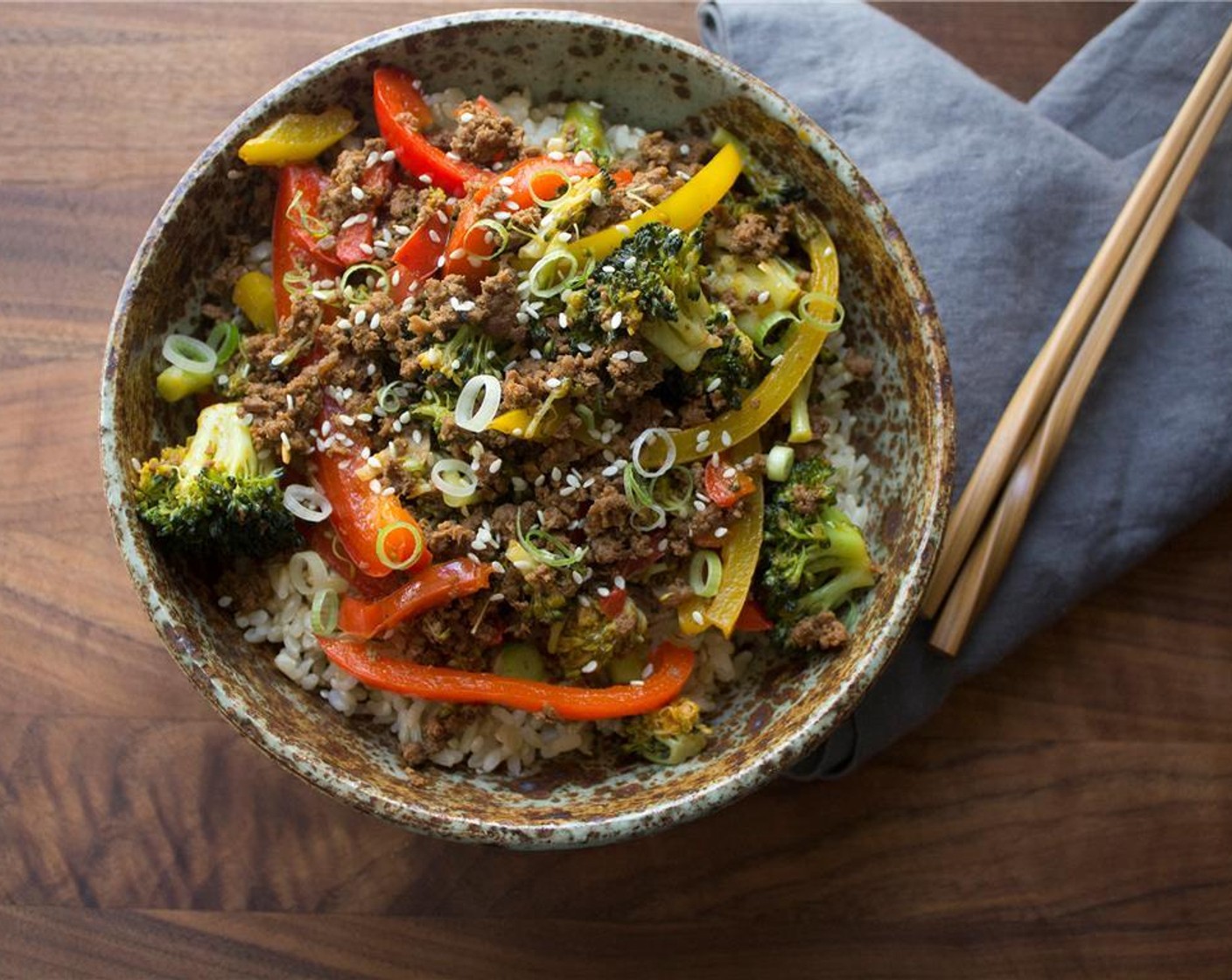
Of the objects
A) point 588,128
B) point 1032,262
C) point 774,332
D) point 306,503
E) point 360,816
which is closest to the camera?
point 306,503

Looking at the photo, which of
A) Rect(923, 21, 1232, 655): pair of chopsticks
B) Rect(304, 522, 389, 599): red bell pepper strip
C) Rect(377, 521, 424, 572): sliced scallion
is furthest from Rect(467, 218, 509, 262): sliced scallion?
Rect(923, 21, 1232, 655): pair of chopsticks

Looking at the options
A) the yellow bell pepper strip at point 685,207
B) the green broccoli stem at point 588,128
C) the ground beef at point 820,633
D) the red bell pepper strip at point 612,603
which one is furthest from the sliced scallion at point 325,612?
the green broccoli stem at point 588,128

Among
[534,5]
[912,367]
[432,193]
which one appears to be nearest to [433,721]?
[432,193]

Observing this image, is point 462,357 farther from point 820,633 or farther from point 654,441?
point 820,633

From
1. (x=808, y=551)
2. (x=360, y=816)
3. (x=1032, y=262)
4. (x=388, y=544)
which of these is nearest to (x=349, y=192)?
(x=388, y=544)

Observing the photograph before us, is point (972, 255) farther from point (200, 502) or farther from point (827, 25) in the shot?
point (200, 502)

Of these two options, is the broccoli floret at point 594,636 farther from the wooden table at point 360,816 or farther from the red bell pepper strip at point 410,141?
the red bell pepper strip at point 410,141
